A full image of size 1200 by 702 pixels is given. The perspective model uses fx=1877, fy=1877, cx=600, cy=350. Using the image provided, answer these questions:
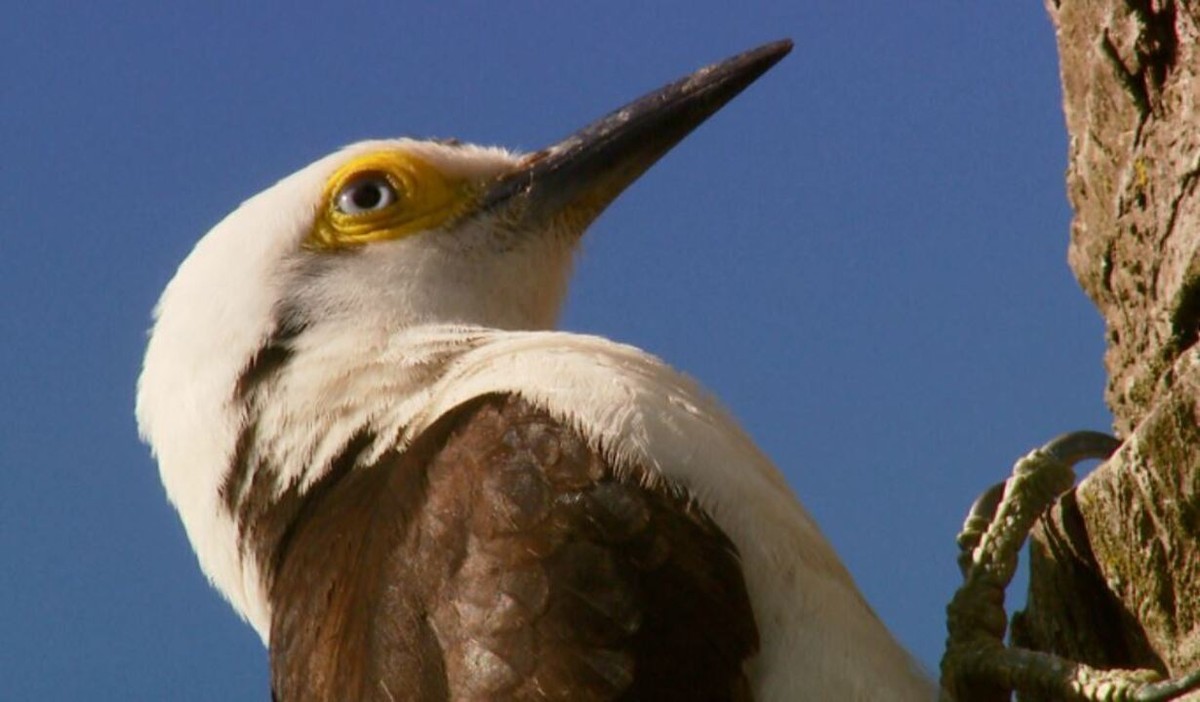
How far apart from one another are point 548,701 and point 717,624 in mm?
392

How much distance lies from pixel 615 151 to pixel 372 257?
798 millimetres

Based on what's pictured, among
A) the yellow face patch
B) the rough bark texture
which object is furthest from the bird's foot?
the yellow face patch

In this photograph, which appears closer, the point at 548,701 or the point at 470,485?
the point at 548,701

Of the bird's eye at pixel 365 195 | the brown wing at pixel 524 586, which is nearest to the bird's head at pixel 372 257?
the bird's eye at pixel 365 195

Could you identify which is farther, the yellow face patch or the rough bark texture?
the yellow face patch

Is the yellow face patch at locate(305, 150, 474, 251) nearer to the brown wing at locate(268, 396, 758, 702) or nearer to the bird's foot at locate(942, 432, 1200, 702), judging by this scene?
the brown wing at locate(268, 396, 758, 702)

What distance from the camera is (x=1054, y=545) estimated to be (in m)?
3.89

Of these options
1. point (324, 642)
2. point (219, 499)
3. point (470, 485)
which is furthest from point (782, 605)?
point (219, 499)

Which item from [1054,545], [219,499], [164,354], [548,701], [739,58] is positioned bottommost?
[548,701]

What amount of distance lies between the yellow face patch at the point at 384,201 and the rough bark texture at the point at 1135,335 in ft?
6.48

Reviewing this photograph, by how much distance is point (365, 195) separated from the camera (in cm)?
546

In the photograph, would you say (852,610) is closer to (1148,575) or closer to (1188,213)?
(1148,575)

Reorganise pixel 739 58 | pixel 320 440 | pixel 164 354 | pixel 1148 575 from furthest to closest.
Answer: pixel 739 58, pixel 164 354, pixel 320 440, pixel 1148 575

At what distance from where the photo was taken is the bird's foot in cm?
378
